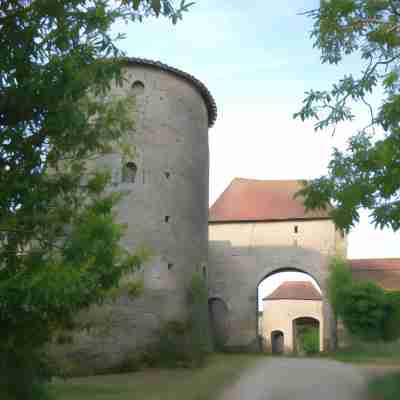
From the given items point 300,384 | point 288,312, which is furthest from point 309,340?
point 300,384

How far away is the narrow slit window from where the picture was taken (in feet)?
66.9

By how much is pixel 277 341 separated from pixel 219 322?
56.5 ft

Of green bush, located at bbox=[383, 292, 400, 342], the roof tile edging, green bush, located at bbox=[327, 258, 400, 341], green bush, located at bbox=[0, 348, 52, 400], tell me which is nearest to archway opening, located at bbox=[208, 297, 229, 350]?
green bush, located at bbox=[327, 258, 400, 341]

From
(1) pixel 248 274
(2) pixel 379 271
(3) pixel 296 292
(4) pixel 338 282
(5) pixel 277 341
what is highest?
(2) pixel 379 271

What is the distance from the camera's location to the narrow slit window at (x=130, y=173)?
2039 cm

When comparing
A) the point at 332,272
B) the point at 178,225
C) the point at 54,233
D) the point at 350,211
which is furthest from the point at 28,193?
the point at 332,272

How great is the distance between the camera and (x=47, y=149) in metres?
7.50

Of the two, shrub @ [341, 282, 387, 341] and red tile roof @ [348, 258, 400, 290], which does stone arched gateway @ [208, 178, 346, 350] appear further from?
shrub @ [341, 282, 387, 341]

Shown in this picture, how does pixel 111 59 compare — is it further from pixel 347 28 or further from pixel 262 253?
pixel 262 253

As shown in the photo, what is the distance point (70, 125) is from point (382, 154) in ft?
12.4

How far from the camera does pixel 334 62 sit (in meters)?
8.12

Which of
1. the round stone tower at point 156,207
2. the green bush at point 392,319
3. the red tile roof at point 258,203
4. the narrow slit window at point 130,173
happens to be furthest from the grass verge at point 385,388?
the red tile roof at point 258,203

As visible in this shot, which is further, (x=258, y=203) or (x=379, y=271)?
(x=258, y=203)

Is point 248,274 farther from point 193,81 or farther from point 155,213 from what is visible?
point 193,81
